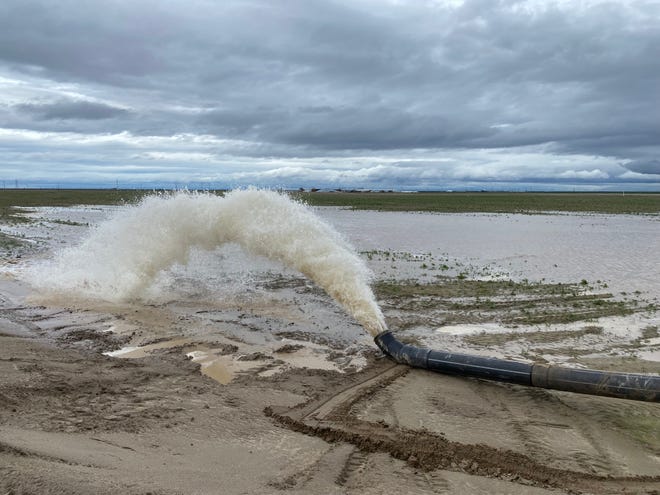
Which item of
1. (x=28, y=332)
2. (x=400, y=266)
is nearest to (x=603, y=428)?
(x=28, y=332)

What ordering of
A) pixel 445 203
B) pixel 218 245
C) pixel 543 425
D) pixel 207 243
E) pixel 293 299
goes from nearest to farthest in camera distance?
1. pixel 543 425
2. pixel 293 299
3. pixel 207 243
4. pixel 218 245
5. pixel 445 203

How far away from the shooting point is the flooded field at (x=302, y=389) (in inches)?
226

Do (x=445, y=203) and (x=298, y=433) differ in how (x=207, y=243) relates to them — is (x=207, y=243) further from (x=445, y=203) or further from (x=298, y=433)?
(x=445, y=203)

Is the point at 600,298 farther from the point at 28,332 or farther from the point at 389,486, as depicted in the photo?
the point at 28,332

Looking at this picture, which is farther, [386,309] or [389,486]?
[386,309]

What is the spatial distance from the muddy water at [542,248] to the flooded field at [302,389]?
2108 millimetres

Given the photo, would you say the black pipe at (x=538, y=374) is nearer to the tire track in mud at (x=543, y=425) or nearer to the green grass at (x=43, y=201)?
the tire track in mud at (x=543, y=425)

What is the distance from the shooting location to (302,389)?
840 cm

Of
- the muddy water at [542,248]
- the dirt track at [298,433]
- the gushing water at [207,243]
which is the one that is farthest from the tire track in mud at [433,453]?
the muddy water at [542,248]

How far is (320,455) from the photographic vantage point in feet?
20.3

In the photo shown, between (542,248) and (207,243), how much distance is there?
60.7 feet

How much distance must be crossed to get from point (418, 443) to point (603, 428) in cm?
267

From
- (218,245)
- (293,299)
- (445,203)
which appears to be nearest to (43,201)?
(445,203)

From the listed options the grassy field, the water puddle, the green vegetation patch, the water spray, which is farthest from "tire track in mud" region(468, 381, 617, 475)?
the grassy field
